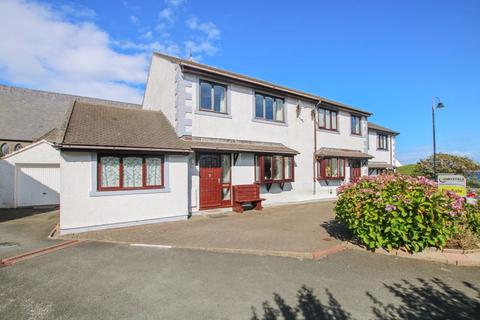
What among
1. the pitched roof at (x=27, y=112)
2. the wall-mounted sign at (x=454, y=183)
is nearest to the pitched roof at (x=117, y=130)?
the wall-mounted sign at (x=454, y=183)

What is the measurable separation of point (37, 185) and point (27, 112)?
12.2 m

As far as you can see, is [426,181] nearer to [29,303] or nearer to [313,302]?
[313,302]

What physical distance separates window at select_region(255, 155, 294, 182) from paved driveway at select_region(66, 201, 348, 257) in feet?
8.97

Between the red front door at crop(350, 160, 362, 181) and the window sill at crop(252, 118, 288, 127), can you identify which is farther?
the red front door at crop(350, 160, 362, 181)

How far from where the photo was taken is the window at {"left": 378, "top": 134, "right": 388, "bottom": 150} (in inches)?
985

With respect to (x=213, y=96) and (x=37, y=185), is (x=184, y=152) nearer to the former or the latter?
(x=213, y=96)

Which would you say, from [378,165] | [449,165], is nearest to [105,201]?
[378,165]

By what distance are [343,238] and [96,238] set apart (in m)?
7.30

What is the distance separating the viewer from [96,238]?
24.8 ft

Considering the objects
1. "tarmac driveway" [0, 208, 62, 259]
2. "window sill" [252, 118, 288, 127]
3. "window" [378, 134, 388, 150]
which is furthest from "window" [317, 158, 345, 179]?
"tarmac driveway" [0, 208, 62, 259]

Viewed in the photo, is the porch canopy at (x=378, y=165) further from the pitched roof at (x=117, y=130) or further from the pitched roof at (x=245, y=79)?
the pitched roof at (x=117, y=130)

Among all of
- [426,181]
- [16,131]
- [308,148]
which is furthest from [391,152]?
[16,131]

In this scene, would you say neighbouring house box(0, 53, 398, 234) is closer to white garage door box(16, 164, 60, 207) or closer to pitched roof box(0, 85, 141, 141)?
white garage door box(16, 164, 60, 207)

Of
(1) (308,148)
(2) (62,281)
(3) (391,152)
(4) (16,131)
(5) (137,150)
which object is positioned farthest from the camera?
(3) (391,152)
